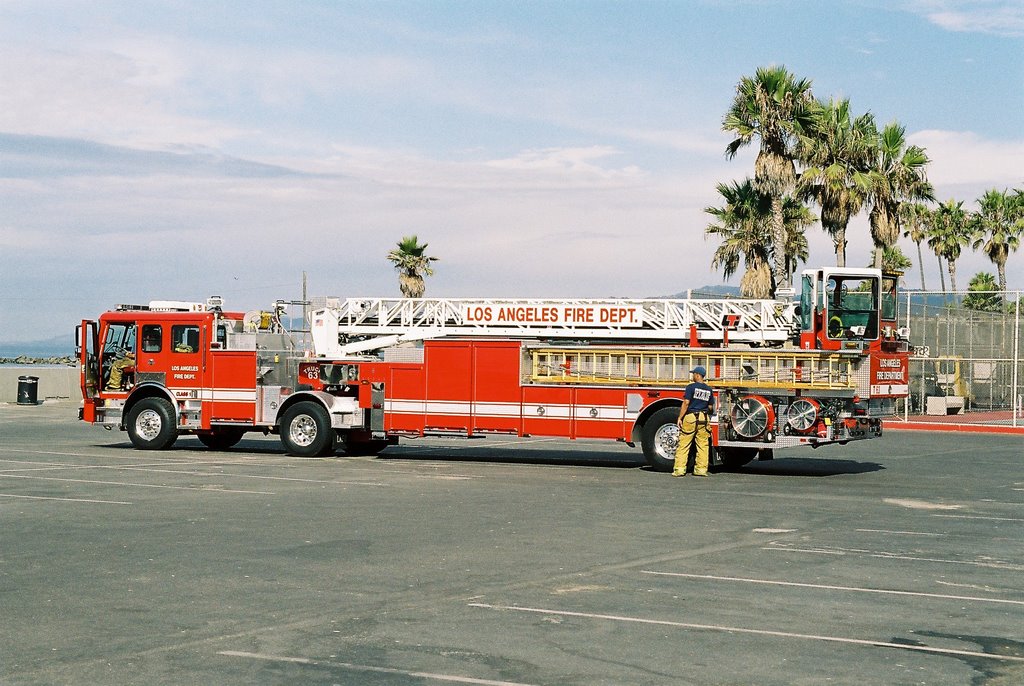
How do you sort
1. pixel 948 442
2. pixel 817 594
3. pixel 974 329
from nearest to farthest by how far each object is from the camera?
pixel 817 594 → pixel 948 442 → pixel 974 329

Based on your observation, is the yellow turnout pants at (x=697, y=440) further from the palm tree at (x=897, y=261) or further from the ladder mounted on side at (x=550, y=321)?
the palm tree at (x=897, y=261)

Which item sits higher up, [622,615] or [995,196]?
[995,196]

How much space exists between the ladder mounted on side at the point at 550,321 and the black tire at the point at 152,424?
3.16 m

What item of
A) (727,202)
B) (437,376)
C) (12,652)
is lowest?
(12,652)

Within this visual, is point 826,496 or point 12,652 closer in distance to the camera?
point 12,652

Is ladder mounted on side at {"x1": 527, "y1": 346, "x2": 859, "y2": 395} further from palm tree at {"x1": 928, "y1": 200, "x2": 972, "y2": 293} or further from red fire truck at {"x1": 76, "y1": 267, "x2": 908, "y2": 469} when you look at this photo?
palm tree at {"x1": 928, "y1": 200, "x2": 972, "y2": 293}

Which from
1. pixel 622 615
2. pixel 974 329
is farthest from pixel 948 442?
pixel 622 615

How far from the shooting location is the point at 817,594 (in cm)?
938

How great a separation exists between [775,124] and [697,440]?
21.8m

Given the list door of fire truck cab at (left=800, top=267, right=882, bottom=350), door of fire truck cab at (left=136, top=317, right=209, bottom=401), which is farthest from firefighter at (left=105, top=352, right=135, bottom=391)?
door of fire truck cab at (left=800, top=267, right=882, bottom=350)

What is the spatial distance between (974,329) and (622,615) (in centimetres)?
3173

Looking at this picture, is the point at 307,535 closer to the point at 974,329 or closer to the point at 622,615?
the point at 622,615

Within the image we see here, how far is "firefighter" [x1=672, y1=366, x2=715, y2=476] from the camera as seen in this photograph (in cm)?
1925

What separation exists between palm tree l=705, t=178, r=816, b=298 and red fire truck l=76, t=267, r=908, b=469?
18.8 metres
